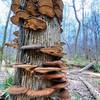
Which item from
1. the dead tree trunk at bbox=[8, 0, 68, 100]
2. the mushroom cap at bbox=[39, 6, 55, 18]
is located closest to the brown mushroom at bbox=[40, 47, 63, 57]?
the dead tree trunk at bbox=[8, 0, 68, 100]

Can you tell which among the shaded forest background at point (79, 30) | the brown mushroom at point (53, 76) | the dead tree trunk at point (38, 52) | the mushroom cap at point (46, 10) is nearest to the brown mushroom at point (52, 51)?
the dead tree trunk at point (38, 52)

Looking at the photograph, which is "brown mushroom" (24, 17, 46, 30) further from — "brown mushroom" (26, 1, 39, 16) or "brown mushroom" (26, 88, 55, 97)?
"brown mushroom" (26, 88, 55, 97)

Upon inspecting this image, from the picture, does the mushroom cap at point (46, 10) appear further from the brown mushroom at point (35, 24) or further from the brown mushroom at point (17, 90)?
the brown mushroom at point (17, 90)

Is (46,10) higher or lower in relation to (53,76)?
higher

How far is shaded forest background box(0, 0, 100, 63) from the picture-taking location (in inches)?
599

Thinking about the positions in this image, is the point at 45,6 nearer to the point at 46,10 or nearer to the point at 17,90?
the point at 46,10

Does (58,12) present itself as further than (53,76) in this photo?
Yes

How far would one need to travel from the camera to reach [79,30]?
15.8 meters

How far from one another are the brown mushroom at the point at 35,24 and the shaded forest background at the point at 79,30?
7731mm

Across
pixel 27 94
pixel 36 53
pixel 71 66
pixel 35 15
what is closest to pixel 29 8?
pixel 35 15

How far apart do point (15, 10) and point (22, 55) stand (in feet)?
1.13

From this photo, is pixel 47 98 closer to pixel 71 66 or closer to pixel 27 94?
pixel 27 94

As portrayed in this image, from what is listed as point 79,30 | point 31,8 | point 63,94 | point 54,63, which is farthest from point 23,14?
point 79,30

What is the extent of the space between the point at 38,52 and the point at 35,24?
0.68 feet
